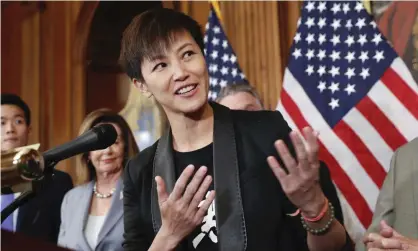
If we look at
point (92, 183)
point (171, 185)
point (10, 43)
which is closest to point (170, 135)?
point (171, 185)

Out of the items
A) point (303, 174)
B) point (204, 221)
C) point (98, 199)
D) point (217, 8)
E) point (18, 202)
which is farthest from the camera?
point (217, 8)

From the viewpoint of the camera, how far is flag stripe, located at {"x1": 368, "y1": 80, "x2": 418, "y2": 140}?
8.11 ft

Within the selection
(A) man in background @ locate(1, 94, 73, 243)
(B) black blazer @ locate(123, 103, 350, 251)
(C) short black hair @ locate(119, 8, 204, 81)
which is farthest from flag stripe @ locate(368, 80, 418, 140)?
(A) man in background @ locate(1, 94, 73, 243)

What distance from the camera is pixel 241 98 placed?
251 centimetres

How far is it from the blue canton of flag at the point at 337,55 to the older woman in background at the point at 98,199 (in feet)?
3.38

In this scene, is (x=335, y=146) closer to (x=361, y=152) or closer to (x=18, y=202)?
(x=361, y=152)

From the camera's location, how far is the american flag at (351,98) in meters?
2.55

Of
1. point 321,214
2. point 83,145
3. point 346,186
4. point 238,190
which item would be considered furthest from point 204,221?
point 346,186

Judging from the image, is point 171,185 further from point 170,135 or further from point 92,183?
point 92,183

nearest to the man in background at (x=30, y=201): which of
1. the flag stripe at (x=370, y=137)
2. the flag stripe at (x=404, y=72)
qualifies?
the flag stripe at (x=370, y=137)

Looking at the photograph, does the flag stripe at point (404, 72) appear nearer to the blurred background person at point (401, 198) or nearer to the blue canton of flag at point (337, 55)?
the blue canton of flag at point (337, 55)

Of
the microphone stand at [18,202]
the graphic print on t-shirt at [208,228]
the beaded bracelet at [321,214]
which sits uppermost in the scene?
the microphone stand at [18,202]

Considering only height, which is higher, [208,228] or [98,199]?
[208,228]

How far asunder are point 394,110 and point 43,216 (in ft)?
6.00
